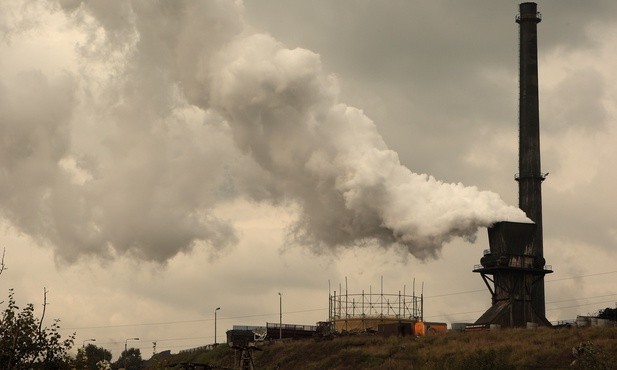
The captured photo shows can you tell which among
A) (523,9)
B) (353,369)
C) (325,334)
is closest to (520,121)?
(523,9)

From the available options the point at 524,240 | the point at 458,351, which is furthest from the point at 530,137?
the point at 458,351

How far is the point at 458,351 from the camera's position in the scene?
297 feet

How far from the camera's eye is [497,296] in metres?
116

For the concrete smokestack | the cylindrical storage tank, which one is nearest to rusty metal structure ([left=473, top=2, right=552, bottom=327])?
the concrete smokestack

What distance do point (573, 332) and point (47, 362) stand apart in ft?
229

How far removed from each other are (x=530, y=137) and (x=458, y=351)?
140 feet

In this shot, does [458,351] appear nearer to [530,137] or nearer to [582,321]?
[582,321]

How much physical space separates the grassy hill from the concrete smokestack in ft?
79.8

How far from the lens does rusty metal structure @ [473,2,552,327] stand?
111 metres

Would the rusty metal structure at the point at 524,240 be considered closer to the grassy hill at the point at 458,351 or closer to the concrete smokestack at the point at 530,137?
the concrete smokestack at the point at 530,137

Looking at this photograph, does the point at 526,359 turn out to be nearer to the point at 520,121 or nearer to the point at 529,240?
the point at 529,240

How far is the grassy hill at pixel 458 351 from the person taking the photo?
79.2 m

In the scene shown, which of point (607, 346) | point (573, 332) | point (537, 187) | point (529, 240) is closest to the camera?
point (607, 346)

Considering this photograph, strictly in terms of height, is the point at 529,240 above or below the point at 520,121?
below
